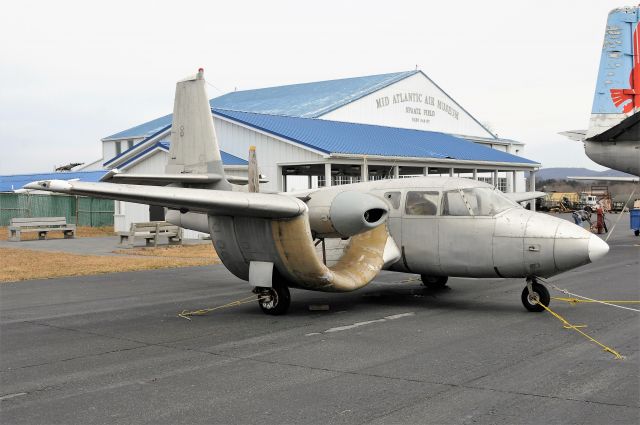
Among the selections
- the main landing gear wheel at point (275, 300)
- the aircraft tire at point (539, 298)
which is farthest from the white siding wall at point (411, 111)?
the aircraft tire at point (539, 298)

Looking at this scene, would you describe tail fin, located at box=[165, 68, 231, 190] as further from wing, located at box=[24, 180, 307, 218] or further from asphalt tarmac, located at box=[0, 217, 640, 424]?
wing, located at box=[24, 180, 307, 218]

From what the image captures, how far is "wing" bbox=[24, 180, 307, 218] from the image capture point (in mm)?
10344

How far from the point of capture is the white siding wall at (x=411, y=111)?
1881 inches

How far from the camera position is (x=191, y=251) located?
27.5 m

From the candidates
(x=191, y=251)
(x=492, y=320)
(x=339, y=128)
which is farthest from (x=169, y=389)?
(x=339, y=128)

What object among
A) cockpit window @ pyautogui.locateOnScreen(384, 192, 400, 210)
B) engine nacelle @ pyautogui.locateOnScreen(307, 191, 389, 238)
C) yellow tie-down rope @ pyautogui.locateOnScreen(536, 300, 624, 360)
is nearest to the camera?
yellow tie-down rope @ pyautogui.locateOnScreen(536, 300, 624, 360)

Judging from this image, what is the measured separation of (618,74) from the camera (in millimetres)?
27422

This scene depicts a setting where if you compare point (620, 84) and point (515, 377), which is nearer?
point (515, 377)

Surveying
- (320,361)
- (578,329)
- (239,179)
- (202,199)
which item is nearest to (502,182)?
(239,179)

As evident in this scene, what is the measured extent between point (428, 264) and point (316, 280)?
2.54m

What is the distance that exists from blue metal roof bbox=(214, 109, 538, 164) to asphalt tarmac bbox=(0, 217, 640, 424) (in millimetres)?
18554

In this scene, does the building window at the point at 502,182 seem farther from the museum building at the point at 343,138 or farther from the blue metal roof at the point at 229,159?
the blue metal roof at the point at 229,159

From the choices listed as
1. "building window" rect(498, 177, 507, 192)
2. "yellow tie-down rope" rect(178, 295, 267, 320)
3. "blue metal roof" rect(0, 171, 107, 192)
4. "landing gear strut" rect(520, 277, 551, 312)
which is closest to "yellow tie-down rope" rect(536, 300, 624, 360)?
"landing gear strut" rect(520, 277, 551, 312)

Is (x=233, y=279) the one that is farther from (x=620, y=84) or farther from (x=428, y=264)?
(x=620, y=84)
